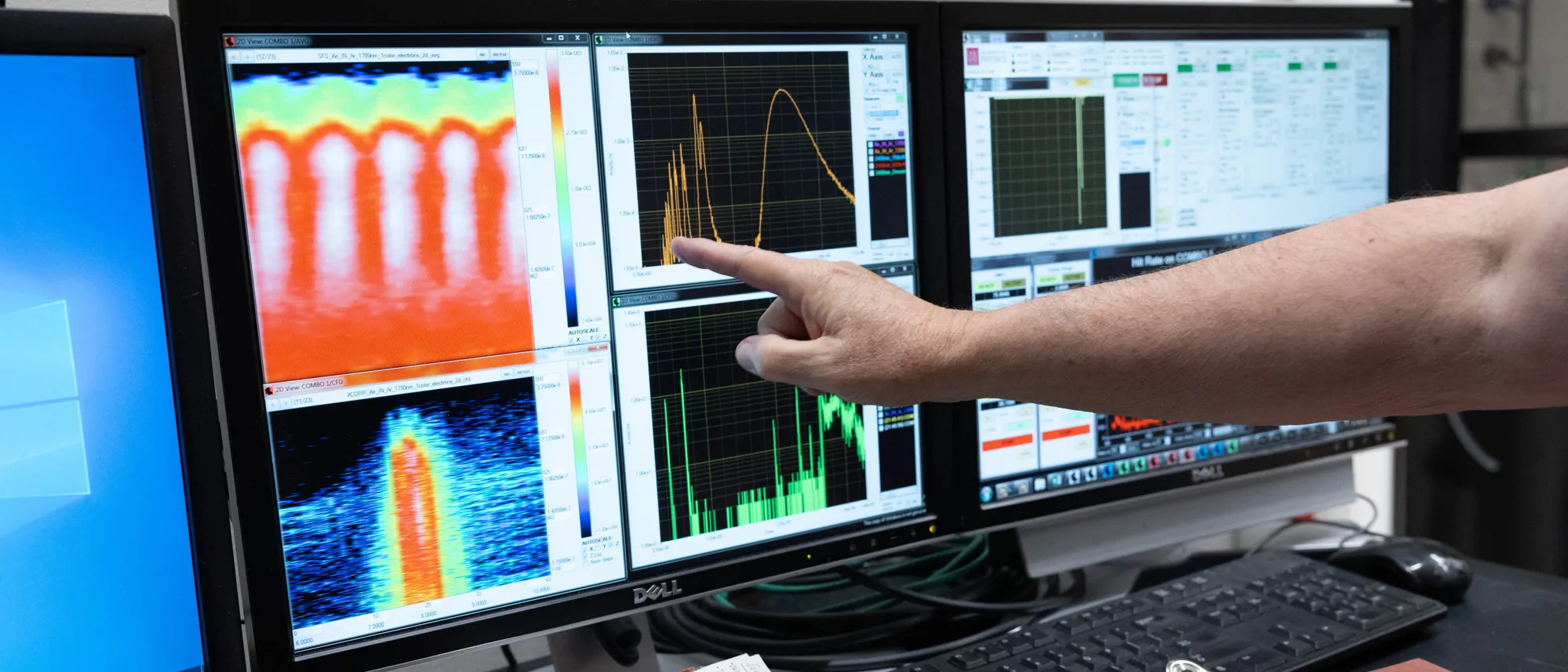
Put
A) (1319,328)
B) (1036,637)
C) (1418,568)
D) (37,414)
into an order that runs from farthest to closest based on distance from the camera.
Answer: (1418,568) → (1036,637) → (1319,328) → (37,414)

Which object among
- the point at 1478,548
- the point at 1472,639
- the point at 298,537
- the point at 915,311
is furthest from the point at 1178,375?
the point at 1478,548

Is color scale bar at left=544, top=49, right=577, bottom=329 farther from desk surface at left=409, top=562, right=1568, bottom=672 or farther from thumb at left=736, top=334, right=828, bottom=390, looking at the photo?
desk surface at left=409, top=562, right=1568, bottom=672

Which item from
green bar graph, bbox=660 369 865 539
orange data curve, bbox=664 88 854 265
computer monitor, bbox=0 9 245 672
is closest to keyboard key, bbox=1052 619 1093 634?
green bar graph, bbox=660 369 865 539

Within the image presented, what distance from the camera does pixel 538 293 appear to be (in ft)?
2.55

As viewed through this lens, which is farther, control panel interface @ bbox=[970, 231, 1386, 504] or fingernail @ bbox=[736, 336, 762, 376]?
control panel interface @ bbox=[970, 231, 1386, 504]

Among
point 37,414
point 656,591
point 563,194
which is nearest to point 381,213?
point 563,194

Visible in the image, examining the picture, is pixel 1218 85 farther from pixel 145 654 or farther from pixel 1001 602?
pixel 145 654

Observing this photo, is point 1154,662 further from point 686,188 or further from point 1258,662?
point 686,188

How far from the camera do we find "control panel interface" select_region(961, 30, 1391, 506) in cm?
96

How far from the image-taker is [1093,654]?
0.82 metres

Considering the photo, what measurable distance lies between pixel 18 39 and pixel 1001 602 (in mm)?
898

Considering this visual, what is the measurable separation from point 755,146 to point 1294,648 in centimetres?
59

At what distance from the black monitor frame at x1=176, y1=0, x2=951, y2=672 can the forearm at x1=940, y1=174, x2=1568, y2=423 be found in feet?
0.74

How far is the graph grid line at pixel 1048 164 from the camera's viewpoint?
3.13 feet
